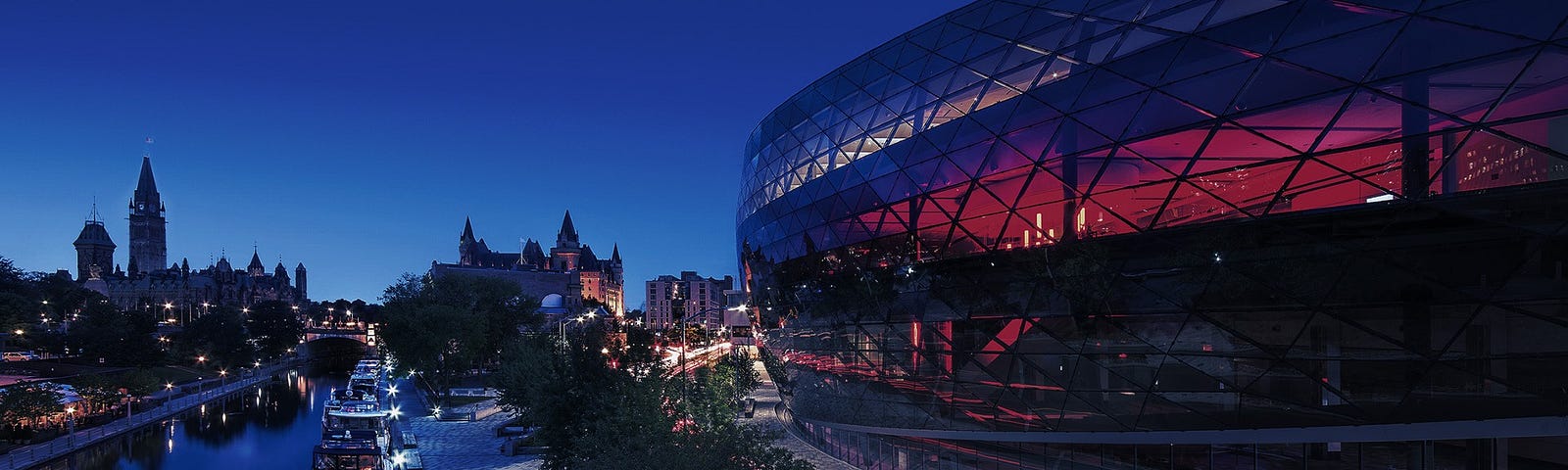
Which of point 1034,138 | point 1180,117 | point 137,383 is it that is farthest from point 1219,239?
point 137,383

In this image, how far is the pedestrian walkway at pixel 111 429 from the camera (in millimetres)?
41750

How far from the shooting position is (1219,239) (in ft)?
57.2

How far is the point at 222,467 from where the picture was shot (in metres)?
48.4

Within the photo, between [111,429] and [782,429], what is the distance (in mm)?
52909

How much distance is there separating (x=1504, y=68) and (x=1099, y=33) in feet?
32.5

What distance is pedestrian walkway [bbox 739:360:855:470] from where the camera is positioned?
1334 inches

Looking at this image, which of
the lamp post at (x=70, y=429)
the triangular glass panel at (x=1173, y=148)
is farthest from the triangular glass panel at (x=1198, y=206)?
the lamp post at (x=70, y=429)

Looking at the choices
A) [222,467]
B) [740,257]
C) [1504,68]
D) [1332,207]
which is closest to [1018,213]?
[1332,207]

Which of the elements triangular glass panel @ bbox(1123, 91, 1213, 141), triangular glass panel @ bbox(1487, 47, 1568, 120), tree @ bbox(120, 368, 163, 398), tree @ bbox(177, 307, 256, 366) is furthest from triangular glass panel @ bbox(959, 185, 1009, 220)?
tree @ bbox(177, 307, 256, 366)

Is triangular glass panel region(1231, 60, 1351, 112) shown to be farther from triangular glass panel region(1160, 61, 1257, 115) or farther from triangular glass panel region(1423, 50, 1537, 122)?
triangular glass panel region(1423, 50, 1537, 122)

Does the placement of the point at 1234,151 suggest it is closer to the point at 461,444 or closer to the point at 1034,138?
the point at 1034,138

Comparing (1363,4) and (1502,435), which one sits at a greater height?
(1363,4)

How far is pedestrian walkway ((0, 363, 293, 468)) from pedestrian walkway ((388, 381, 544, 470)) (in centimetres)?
1719

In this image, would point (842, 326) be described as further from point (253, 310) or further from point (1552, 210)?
point (253, 310)
